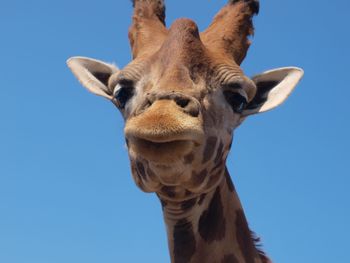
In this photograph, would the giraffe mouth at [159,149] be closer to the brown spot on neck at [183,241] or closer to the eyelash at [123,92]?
the eyelash at [123,92]

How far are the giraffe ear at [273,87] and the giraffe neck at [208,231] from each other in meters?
1.05

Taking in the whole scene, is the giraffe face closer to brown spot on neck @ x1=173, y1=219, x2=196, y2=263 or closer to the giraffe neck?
the giraffe neck

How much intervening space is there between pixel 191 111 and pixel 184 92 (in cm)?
25

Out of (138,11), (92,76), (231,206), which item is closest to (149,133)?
(231,206)

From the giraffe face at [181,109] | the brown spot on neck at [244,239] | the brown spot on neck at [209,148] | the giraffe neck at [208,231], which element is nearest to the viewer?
the giraffe face at [181,109]

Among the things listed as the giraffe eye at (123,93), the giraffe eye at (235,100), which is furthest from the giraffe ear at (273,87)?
the giraffe eye at (123,93)

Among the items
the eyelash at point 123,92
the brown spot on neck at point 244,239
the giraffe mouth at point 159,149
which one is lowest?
the brown spot on neck at point 244,239

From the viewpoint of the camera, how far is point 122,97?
23.9ft

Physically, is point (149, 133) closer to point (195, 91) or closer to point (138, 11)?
point (195, 91)

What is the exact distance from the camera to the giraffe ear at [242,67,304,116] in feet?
25.6

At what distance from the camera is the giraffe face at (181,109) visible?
5.78m

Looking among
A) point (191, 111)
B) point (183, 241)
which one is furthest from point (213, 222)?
point (191, 111)

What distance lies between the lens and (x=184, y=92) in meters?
6.18

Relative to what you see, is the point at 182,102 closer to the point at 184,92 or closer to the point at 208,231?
the point at 184,92
